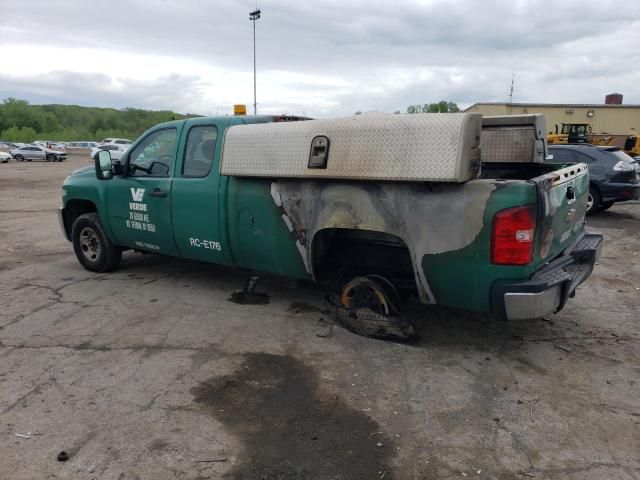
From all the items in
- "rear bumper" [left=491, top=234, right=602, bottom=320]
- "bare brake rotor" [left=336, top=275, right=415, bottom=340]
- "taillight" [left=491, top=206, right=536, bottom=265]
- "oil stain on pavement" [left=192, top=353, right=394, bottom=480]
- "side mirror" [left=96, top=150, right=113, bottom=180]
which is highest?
"side mirror" [left=96, top=150, right=113, bottom=180]

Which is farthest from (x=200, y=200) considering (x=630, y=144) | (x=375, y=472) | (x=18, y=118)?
(x=18, y=118)

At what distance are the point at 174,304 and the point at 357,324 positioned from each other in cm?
206

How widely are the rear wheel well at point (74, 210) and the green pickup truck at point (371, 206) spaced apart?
506 millimetres

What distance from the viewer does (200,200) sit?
16.7 feet

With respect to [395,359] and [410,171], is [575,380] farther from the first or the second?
[410,171]

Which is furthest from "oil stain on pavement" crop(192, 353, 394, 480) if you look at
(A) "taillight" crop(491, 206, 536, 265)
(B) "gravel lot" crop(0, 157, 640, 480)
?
(A) "taillight" crop(491, 206, 536, 265)

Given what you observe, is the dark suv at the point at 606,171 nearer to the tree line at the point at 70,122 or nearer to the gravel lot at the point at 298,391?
the gravel lot at the point at 298,391

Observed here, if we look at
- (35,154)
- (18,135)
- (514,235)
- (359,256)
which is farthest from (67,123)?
(514,235)

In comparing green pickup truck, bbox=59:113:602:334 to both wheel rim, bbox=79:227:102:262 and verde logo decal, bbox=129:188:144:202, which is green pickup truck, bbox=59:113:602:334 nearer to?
verde logo decal, bbox=129:188:144:202

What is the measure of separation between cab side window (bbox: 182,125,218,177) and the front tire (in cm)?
180

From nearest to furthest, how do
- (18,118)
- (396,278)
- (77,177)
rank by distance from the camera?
(396,278)
(77,177)
(18,118)

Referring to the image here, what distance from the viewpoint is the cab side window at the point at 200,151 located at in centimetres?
513

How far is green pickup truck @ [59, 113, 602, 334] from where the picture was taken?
11.7ft

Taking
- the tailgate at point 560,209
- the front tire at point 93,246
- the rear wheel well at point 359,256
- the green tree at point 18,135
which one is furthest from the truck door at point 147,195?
the green tree at point 18,135
